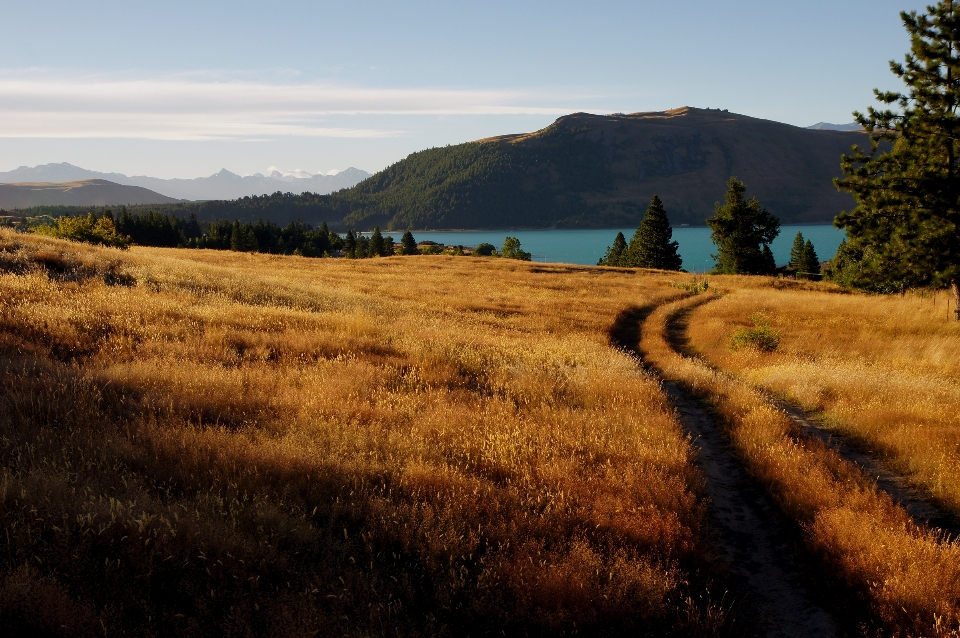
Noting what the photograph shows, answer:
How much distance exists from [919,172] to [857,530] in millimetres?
22398

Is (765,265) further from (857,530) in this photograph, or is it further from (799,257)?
(857,530)

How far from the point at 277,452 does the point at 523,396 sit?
4841 mm

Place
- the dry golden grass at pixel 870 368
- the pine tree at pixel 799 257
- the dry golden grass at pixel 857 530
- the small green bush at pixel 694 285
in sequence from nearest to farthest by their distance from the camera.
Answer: the dry golden grass at pixel 857 530 → the dry golden grass at pixel 870 368 → the small green bush at pixel 694 285 → the pine tree at pixel 799 257

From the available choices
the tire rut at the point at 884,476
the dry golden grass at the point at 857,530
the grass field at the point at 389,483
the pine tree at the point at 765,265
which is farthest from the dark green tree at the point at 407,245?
the dry golden grass at the point at 857,530

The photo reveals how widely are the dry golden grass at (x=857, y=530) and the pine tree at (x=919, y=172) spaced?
16.9 m

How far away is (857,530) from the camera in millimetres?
6141

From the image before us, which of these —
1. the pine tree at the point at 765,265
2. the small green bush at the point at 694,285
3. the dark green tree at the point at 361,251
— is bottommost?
the small green bush at the point at 694,285

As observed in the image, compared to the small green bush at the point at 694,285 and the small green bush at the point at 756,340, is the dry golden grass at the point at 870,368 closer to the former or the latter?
the small green bush at the point at 756,340

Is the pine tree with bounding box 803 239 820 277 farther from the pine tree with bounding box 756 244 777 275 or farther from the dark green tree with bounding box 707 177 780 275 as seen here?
the dark green tree with bounding box 707 177 780 275

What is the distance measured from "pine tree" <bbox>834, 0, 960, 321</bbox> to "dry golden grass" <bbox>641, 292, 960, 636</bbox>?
55.4 feet

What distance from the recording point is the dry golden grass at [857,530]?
5.01 metres

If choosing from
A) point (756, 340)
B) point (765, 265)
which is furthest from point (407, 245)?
point (756, 340)

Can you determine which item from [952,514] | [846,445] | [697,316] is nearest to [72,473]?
[952,514]

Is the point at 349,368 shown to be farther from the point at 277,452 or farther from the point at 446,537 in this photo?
the point at 446,537
